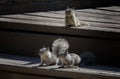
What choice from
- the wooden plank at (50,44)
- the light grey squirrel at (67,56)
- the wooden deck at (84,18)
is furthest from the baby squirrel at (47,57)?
the wooden deck at (84,18)

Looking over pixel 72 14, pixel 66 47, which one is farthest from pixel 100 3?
pixel 66 47

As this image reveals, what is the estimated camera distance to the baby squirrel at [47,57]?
4.64 m

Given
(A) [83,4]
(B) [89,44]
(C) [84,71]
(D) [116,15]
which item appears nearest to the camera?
(C) [84,71]

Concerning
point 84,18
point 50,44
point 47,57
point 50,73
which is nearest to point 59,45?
point 47,57

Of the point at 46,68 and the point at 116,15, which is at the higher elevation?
the point at 116,15

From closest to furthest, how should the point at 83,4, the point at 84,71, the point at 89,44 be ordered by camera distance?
1. the point at 84,71
2. the point at 89,44
3. the point at 83,4

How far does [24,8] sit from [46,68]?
1.37 m

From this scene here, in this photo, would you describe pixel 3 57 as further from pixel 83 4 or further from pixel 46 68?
pixel 83 4

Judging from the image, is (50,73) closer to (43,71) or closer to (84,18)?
(43,71)

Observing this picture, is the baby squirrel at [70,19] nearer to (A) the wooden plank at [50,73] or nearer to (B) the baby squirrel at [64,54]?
(B) the baby squirrel at [64,54]

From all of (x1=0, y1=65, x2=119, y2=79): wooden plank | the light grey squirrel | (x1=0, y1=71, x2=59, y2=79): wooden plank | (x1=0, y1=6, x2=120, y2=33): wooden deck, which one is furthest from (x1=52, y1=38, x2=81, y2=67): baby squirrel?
(x1=0, y1=6, x2=120, y2=33): wooden deck

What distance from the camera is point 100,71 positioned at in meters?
4.54

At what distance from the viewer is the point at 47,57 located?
467 centimetres

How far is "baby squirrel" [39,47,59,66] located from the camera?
15.2 feet
